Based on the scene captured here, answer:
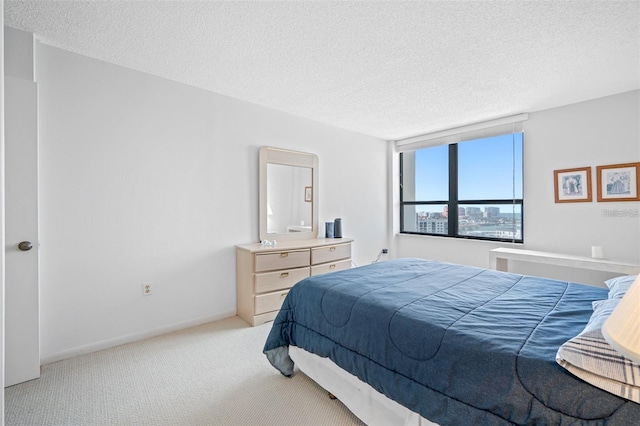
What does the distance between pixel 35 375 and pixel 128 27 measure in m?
2.42

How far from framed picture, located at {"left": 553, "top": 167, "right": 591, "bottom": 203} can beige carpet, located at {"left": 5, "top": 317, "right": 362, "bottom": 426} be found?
3402mm

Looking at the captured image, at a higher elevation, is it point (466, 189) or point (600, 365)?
point (466, 189)

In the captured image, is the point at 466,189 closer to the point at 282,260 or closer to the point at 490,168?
the point at 490,168

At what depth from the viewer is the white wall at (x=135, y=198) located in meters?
2.22

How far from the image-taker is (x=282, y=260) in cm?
307

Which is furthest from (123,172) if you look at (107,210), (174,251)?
(174,251)

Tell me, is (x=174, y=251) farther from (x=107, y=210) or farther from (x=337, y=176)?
(x=337, y=176)

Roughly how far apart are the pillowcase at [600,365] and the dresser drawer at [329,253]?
2538 millimetres

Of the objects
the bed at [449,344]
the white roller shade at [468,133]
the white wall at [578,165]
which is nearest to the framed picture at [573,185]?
the white wall at [578,165]

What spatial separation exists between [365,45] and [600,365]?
2146 millimetres

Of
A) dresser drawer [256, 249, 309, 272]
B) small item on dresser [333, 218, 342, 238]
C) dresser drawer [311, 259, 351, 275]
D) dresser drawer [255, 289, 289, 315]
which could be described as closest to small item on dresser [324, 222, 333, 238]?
small item on dresser [333, 218, 342, 238]

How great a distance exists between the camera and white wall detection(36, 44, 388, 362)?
87.6 inches

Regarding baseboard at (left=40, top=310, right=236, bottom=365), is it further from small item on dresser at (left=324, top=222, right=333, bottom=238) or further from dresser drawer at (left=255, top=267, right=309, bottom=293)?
small item on dresser at (left=324, top=222, right=333, bottom=238)

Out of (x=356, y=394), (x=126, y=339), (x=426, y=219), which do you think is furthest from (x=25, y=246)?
(x=426, y=219)
